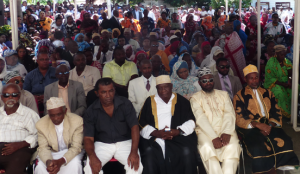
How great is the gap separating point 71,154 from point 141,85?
1697 millimetres

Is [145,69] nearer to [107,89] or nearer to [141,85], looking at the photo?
[141,85]

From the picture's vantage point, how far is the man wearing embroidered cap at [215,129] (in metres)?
3.76

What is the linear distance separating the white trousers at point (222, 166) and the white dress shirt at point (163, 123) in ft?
1.41

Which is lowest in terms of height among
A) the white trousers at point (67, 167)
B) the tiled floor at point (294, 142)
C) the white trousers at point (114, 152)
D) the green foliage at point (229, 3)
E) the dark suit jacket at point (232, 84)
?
the tiled floor at point (294, 142)

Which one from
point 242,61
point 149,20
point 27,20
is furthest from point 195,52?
point 27,20

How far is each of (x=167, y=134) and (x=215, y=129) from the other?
0.66 metres

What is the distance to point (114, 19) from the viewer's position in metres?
10.5

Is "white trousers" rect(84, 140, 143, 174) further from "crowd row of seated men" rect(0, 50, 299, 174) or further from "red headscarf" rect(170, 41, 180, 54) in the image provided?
"red headscarf" rect(170, 41, 180, 54)

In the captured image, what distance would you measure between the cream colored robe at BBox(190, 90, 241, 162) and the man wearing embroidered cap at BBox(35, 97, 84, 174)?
1437 millimetres

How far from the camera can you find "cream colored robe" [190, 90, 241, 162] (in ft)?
12.5

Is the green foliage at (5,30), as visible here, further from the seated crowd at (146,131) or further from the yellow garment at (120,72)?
the seated crowd at (146,131)

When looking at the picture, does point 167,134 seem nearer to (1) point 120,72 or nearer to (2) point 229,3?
(1) point 120,72

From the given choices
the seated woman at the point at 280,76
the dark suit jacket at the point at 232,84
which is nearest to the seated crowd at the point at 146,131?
the dark suit jacket at the point at 232,84

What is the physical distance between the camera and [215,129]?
4105 millimetres
